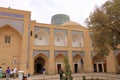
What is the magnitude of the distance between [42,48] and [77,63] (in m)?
6.61

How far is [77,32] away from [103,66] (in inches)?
270

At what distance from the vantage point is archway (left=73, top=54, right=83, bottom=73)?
22586 mm

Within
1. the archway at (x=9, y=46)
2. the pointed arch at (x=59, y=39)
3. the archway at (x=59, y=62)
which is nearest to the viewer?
the archway at (x=9, y=46)

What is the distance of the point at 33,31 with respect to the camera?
1912cm

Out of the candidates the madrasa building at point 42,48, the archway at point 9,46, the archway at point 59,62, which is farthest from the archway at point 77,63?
the archway at point 9,46

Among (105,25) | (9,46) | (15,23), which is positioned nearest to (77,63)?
(9,46)

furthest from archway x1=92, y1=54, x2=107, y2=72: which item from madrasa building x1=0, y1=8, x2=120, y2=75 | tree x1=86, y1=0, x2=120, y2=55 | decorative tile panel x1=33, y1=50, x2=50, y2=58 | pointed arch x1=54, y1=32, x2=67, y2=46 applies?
tree x1=86, y1=0, x2=120, y2=55

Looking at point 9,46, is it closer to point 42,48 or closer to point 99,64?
point 42,48

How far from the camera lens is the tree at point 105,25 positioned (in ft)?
36.9

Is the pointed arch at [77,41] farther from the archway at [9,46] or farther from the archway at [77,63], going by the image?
the archway at [9,46]

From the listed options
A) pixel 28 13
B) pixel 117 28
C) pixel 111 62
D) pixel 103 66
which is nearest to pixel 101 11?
pixel 117 28

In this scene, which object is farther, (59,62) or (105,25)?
(59,62)

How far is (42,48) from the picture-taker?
19.6m

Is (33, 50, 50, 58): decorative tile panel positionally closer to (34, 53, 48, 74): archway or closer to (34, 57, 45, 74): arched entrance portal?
(34, 53, 48, 74): archway
